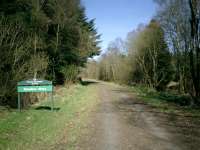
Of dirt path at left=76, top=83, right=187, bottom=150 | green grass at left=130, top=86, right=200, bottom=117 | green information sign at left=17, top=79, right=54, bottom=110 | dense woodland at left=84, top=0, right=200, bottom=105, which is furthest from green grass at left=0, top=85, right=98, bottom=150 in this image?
dense woodland at left=84, top=0, right=200, bottom=105

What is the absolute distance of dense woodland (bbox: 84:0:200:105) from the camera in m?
17.1

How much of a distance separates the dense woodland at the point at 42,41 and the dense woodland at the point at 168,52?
7862 mm

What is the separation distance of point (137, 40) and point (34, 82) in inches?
1263

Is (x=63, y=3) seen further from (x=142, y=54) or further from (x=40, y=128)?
(x=40, y=128)

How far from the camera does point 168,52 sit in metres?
36.7

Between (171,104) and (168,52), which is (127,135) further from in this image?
(168,52)

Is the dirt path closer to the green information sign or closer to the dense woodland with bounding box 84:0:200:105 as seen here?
the green information sign

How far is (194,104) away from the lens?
16469 mm

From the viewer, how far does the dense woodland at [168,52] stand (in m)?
17.1

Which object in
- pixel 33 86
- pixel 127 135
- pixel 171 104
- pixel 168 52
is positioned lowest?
pixel 127 135

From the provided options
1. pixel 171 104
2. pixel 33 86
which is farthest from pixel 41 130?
pixel 171 104

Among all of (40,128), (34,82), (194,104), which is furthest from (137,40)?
(40,128)

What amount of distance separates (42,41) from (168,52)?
18683 millimetres

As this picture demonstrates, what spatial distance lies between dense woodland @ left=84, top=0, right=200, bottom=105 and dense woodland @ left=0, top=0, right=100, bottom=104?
786cm
